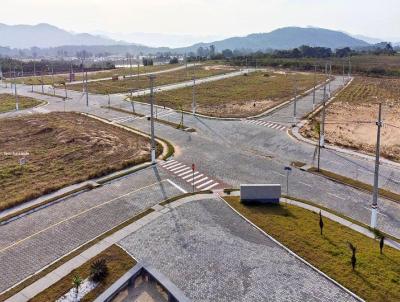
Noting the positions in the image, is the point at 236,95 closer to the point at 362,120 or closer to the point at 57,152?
the point at 362,120

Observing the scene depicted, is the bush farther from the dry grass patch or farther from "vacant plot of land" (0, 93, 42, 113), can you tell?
"vacant plot of land" (0, 93, 42, 113)

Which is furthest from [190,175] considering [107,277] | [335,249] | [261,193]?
[107,277]

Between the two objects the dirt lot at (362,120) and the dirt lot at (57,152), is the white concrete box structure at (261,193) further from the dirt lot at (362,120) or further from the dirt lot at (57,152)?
the dirt lot at (362,120)

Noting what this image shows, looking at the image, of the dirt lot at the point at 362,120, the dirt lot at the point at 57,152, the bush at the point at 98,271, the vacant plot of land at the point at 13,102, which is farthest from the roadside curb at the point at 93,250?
the vacant plot of land at the point at 13,102

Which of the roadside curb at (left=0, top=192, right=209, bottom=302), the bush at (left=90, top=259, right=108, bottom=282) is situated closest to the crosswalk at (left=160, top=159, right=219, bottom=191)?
the roadside curb at (left=0, top=192, right=209, bottom=302)

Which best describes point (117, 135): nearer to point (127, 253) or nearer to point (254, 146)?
point (254, 146)

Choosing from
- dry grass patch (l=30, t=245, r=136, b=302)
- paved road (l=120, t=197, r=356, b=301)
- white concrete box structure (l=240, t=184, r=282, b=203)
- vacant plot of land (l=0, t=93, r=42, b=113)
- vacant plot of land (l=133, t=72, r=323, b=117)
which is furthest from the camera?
vacant plot of land (l=0, t=93, r=42, b=113)

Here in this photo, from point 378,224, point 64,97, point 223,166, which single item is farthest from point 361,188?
point 64,97
